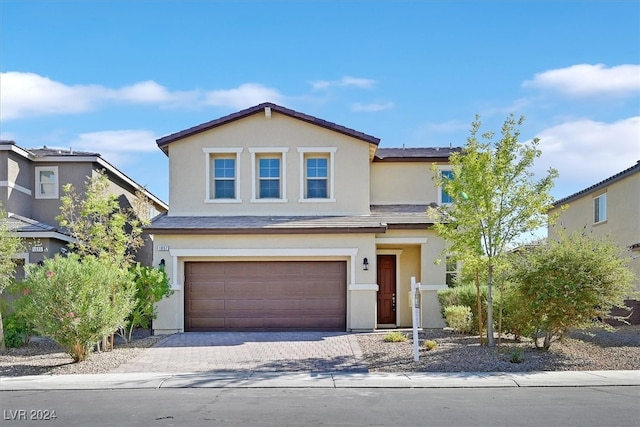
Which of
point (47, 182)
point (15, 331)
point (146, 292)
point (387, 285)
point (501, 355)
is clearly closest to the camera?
point (501, 355)

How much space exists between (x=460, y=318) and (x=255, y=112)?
9041mm

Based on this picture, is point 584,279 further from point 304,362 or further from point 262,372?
point 262,372

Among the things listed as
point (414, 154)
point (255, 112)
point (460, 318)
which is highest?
point (255, 112)

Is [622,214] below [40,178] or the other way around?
below

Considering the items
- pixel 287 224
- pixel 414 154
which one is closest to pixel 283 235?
pixel 287 224

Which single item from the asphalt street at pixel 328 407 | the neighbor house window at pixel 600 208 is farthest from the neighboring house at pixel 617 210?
the asphalt street at pixel 328 407

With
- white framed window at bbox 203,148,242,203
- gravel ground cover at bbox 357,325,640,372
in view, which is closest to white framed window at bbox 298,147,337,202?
white framed window at bbox 203,148,242,203

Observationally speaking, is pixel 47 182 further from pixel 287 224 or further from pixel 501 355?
pixel 501 355

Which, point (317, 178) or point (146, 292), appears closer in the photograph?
point (146, 292)

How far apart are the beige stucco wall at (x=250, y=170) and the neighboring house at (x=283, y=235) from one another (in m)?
0.03

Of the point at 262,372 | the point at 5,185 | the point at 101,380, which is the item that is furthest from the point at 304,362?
the point at 5,185

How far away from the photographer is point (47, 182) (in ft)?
73.4

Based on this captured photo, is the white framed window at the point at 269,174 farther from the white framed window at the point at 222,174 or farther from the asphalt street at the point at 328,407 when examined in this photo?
the asphalt street at the point at 328,407

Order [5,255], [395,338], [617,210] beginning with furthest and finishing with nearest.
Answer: [617,210] < [395,338] < [5,255]
